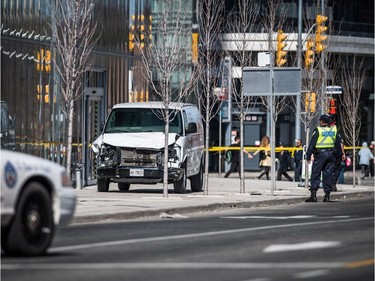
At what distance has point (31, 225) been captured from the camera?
1434 cm

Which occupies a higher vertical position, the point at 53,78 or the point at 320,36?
the point at 320,36

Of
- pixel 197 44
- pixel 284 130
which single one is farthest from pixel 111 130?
pixel 284 130

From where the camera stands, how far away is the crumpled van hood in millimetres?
31375

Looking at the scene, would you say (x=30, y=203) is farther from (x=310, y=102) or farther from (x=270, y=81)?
(x=310, y=102)

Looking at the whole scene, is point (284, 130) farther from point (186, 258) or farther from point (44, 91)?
point (186, 258)

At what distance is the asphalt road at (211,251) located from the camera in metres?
12.4

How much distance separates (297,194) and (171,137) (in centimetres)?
323

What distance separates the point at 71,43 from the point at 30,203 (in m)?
15.2

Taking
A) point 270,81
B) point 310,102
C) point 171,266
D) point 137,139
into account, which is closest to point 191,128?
point 137,139

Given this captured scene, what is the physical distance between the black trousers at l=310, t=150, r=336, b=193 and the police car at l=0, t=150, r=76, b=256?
46.5 ft

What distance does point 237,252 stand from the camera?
586 inches

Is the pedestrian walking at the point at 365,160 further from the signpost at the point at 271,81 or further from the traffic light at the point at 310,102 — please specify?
the signpost at the point at 271,81

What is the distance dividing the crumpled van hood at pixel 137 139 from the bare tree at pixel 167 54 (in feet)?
1.84

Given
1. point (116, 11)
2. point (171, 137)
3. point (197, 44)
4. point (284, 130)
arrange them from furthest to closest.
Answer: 1. point (284, 130)
2. point (197, 44)
3. point (116, 11)
4. point (171, 137)
